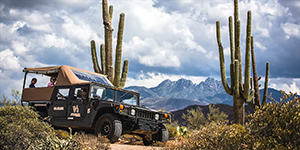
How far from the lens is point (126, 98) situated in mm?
10367

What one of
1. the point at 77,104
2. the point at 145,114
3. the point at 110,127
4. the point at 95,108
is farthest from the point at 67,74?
the point at 145,114

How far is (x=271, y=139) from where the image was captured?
16.2 ft

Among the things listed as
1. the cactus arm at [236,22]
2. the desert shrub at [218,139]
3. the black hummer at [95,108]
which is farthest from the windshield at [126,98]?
the cactus arm at [236,22]

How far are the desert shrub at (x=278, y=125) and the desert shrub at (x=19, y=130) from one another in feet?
14.6

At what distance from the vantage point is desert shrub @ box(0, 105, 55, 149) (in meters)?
6.54

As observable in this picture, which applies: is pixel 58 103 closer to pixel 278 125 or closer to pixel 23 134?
pixel 23 134

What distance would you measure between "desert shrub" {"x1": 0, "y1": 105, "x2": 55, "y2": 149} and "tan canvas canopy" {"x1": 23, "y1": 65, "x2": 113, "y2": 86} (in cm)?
282

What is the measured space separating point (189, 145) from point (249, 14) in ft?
44.2

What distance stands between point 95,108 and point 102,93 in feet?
2.39

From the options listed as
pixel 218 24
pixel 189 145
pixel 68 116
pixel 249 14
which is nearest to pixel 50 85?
pixel 68 116

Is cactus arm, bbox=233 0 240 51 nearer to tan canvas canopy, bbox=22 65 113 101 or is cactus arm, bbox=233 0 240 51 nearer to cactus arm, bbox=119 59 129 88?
cactus arm, bbox=119 59 129 88

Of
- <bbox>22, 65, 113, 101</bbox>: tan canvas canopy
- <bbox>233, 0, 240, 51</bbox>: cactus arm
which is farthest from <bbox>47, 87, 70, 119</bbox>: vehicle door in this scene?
<bbox>233, 0, 240, 51</bbox>: cactus arm

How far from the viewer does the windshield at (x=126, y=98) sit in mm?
10031

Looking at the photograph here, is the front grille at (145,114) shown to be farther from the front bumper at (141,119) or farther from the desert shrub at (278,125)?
the desert shrub at (278,125)
